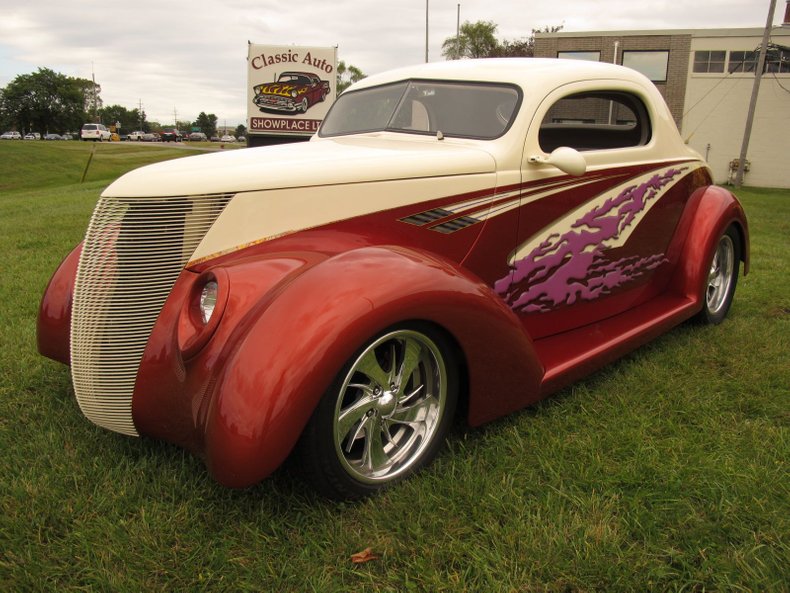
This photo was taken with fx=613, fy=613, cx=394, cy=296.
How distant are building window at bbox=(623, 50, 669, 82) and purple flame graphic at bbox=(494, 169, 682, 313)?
2240 centimetres

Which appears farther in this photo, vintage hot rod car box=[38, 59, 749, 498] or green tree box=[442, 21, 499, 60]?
green tree box=[442, 21, 499, 60]

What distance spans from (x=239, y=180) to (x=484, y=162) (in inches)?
43.3

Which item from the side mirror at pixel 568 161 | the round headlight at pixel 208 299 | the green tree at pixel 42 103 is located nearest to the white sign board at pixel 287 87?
the side mirror at pixel 568 161

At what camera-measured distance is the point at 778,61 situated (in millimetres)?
22109

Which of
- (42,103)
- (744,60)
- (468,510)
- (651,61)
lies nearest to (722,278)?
(468,510)

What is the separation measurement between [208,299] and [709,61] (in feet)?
84.0

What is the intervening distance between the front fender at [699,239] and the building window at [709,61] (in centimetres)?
2239

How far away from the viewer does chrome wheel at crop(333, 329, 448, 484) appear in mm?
2188

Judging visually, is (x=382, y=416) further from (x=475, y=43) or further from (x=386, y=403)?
(x=475, y=43)

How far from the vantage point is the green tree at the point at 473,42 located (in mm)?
41781

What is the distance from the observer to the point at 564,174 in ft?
9.80

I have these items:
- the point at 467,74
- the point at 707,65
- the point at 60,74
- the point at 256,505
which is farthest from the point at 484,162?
the point at 60,74

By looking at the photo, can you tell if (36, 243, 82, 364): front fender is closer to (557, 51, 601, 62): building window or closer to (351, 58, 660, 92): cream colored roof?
(351, 58, 660, 92): cream colored roof

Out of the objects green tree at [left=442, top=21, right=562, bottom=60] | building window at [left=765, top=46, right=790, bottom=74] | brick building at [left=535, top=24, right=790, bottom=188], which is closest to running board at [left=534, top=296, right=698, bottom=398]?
brick building at [left=535, top=24, right=790, bottom=188]
